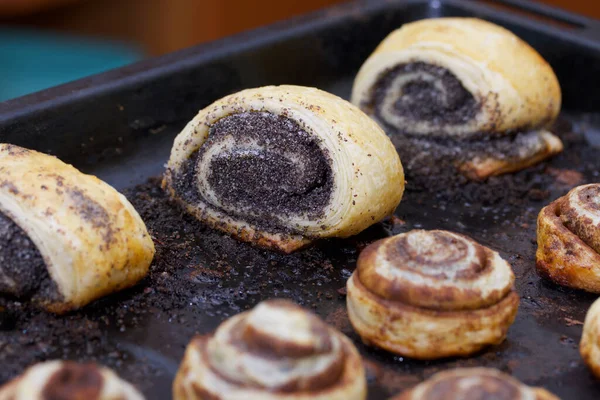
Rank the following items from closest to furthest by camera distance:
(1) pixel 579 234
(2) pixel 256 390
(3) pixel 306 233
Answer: (2) pixel 256 390
(1) pixel 579 234
(3) pixel 306 233

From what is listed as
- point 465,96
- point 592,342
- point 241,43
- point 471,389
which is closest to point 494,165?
point 465,96

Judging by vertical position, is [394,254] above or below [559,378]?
above

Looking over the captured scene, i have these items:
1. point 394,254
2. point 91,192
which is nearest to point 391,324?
point 394,254

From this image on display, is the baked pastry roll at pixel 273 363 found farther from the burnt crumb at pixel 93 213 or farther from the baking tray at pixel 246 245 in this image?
the burnt crumb at pixel 93 213

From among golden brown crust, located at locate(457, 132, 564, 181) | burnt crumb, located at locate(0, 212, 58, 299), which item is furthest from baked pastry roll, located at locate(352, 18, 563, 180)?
burnt crumb, located at locate(0, 212, 58, 299)

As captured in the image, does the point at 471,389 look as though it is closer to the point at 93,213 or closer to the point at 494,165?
the point at 93,213

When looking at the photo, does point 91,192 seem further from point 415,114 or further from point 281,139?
point 415,114

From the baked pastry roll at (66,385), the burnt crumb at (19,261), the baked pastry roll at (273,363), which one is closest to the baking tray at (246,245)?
the burnt crumb at (19,261)
